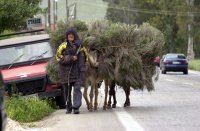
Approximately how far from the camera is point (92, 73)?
1477cm

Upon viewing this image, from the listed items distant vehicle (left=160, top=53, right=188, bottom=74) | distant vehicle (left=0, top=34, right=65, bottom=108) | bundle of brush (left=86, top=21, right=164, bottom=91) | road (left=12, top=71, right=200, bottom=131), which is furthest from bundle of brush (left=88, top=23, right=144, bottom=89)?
distant vehicle (left=160, top=53, right=188, bottom=74)

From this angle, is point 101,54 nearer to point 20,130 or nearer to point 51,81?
point 51,81

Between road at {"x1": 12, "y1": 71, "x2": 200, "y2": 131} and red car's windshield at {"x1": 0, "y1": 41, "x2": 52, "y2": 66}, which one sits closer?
road at {"x1": 12, "y1": 71, "x2": 200, "y2": 131}

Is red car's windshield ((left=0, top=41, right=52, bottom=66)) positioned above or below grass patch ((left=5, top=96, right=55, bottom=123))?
above

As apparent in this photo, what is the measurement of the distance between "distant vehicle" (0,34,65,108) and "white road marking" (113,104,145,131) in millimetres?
1768

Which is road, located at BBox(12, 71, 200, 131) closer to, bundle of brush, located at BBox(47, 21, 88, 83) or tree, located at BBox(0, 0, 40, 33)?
bundle of brush, located at BBox(47, 21, 88, 83)

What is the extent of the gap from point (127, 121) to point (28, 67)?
14.2 feet

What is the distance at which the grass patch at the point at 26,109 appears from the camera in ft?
43.4

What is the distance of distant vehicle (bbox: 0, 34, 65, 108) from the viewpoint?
1514cm

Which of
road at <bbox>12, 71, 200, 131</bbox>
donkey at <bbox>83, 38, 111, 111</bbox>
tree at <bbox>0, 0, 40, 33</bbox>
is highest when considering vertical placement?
tree at <bbox>0, 0, 40, 33</bbox>

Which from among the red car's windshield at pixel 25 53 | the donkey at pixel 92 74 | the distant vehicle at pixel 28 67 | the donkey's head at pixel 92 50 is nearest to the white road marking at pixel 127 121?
the donkey at pixel 92 74

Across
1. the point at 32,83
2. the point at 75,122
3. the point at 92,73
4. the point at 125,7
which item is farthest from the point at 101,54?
the point at 125,7

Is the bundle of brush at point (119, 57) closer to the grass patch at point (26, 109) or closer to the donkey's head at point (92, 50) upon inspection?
the donkey's head at point (92, 50)

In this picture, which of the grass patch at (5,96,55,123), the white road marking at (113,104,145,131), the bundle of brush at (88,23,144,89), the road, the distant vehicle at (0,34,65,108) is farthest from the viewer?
the distant vehicle at (0,34,65,108)
